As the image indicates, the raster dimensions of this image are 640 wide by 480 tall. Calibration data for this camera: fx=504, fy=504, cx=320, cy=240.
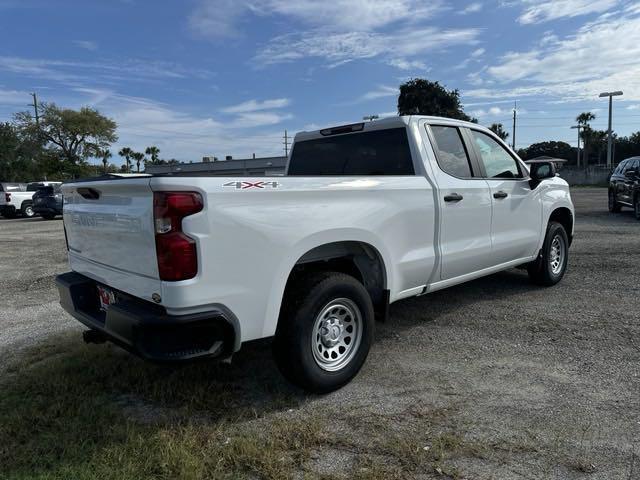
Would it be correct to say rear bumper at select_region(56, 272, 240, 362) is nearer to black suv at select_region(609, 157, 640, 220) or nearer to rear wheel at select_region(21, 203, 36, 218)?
black suv at select_region(609, 157, 640, 220)

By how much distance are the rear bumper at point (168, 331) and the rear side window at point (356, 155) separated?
2.24m

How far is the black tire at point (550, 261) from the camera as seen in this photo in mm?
6109

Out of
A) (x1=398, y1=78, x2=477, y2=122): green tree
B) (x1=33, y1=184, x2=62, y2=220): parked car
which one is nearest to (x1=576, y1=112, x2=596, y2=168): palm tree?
(x1=398, y1=78, x2=477, y2=122): green tree

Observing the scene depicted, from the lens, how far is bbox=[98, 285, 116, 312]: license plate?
11.0ft

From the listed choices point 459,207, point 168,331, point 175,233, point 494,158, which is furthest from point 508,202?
point 168,331

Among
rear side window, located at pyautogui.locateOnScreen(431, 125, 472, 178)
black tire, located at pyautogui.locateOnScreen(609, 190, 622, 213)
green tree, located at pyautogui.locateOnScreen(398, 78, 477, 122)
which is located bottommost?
black tire, located at pyautogui.locateOnScreen(609, 190, 622, 213)

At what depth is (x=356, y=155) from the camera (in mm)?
4805

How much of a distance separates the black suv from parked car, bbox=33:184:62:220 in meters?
21.2

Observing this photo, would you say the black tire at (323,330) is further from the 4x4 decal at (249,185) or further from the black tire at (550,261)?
the black tire at (550,261)

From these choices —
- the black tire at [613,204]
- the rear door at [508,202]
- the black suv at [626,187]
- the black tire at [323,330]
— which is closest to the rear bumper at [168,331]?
the black tire at [323,330]

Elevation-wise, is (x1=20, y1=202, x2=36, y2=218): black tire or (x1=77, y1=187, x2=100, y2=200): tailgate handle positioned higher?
(x1=77, y1=187, x2=100, y2=200): tailgate handle

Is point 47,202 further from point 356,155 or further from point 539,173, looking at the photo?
point 539,173

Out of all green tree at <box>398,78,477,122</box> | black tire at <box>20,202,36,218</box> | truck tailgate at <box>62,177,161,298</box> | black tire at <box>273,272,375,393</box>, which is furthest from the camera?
green tree at <box>398,78,477,122</box>

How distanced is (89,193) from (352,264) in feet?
6.47
